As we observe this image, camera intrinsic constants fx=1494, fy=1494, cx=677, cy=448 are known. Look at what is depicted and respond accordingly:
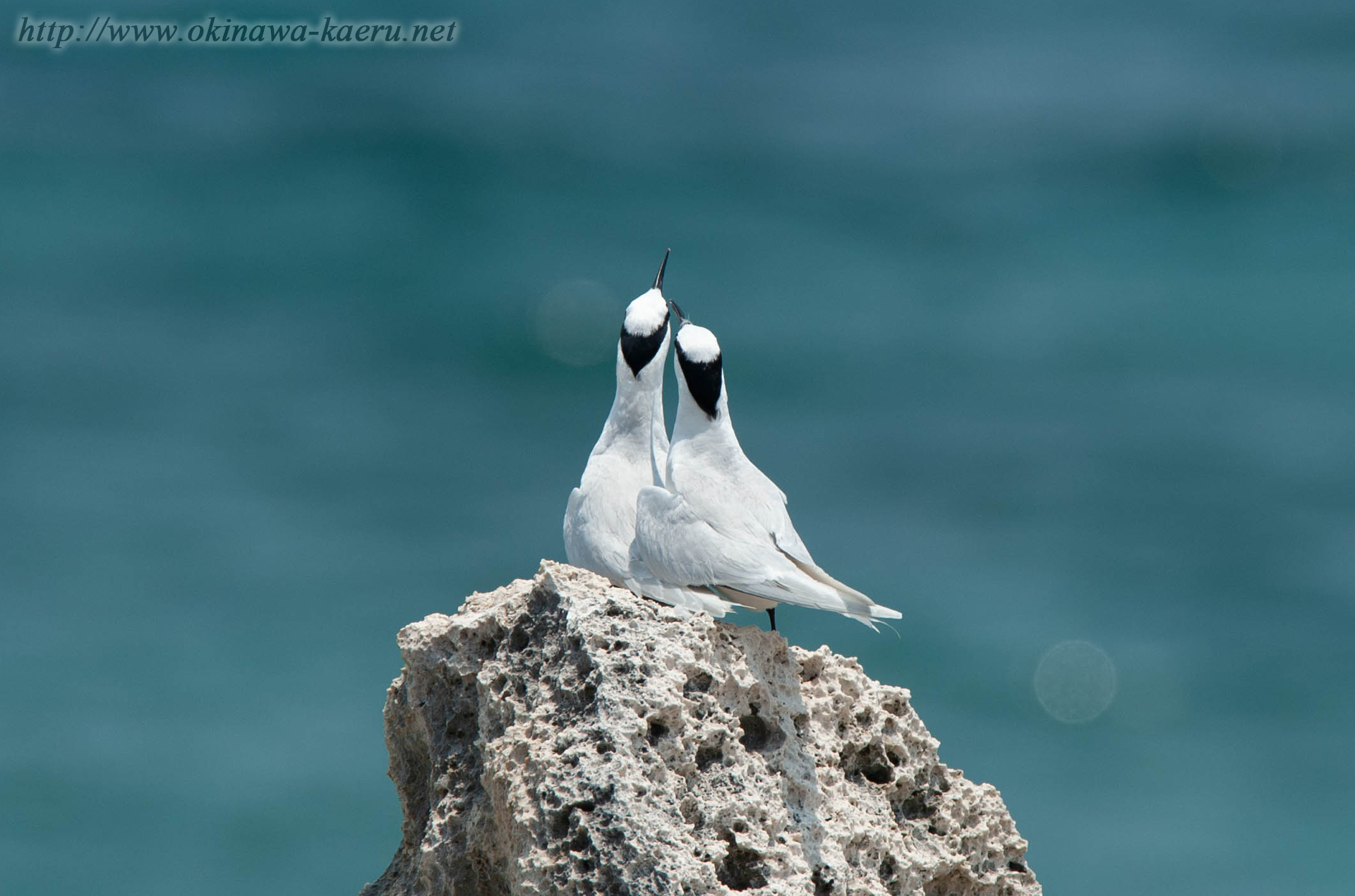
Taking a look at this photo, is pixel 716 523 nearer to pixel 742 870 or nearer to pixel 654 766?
pixel 654 766

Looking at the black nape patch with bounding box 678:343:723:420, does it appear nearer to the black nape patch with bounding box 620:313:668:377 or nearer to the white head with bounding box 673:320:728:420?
the white head with bounding box 673:320:728:420

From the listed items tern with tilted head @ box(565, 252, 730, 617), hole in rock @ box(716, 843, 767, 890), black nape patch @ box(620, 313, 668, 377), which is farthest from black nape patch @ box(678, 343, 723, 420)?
hole in rock @ box(716, 843, 767, 890)

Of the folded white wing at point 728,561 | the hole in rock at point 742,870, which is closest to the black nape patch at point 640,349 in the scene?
the folded white wing at point 728,561

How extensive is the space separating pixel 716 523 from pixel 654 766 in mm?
1315

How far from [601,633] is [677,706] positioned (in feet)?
1.26

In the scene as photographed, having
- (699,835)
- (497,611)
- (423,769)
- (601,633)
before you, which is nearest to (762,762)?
(699,835)

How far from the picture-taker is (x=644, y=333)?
7500mm

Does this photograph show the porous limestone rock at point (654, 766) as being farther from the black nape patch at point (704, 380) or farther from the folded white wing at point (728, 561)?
the black nape patch at point (704, 380)

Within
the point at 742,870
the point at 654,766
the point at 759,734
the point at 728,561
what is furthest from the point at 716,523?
the point at 742,870

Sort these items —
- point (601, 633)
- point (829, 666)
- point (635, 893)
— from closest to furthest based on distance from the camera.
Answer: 1. point (635, 893)
2. point (601, 633)
3. point (829, 666)

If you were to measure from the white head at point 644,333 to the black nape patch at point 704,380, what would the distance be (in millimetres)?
750

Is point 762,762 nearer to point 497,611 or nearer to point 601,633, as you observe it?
point 601,633

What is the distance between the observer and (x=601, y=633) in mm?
5426

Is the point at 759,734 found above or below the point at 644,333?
below
